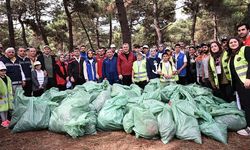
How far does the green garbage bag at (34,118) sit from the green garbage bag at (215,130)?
2.42m

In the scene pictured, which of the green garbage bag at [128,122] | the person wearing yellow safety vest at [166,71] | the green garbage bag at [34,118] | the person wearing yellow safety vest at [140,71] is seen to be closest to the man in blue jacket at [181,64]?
the person wearing yellow safety vest at [166,71]

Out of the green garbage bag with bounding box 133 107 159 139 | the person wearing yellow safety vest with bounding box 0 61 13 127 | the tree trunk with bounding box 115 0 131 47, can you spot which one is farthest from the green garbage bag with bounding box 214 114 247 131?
the tree trunk with bounding box 115 0 131 47

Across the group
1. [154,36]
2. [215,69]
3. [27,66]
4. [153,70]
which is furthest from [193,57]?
[154,36]

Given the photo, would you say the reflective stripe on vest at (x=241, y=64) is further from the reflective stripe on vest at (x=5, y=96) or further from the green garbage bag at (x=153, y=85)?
the reflective stripe on vest at (x=5, y=96)

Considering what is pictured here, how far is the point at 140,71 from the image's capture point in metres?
6.04

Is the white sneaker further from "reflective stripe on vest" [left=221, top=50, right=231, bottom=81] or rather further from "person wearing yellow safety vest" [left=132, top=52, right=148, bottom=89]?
"person wearing yellow safety vest" [left=132, top=52, right=148, bottom=89]

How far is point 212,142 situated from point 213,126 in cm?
22

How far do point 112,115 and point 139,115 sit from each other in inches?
20.8

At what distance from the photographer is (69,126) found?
3.81 m

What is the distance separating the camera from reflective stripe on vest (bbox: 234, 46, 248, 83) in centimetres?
377

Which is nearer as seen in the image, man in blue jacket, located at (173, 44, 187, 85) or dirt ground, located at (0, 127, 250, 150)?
dirt ground, located at (0, 127, 250, 150)

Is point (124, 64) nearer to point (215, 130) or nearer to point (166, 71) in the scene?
point (166, 71)

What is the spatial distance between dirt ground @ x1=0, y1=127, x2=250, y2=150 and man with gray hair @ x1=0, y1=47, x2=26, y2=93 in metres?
1.40

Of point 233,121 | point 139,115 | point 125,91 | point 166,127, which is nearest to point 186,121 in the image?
point 166,127
